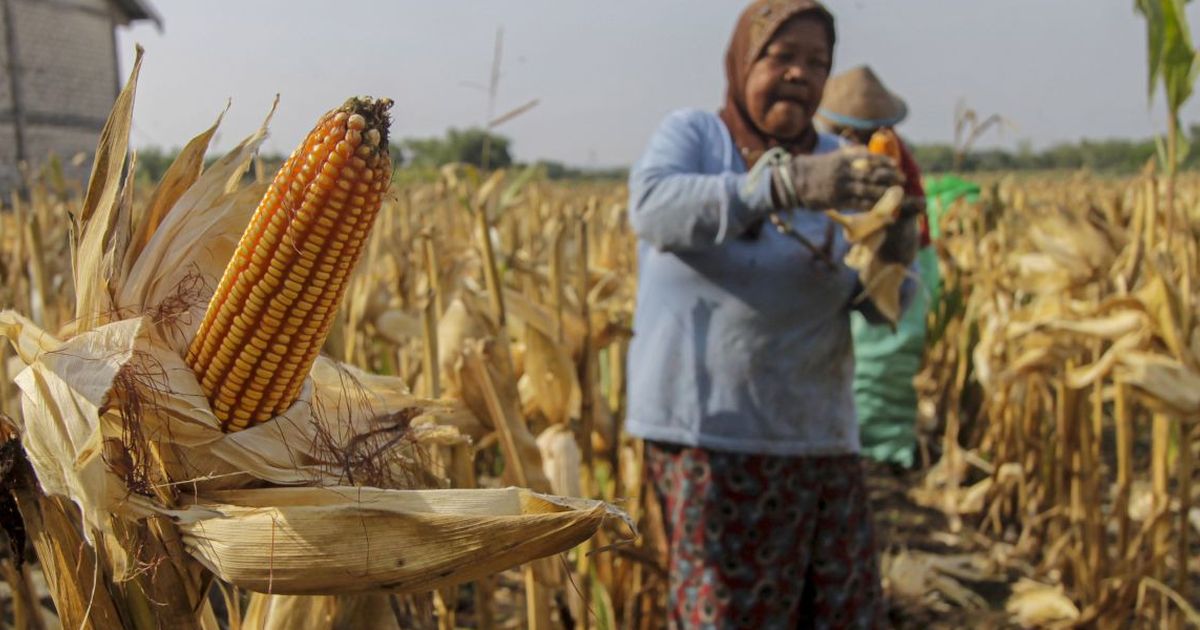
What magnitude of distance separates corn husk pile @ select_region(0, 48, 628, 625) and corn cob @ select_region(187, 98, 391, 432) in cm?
3

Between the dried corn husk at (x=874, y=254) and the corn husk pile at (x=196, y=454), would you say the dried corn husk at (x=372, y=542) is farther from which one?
the dried corn husk at (x=874, y=254)

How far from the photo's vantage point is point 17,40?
15.2m

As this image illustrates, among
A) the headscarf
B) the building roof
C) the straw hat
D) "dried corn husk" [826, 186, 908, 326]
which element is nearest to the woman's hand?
"dried corn husk" [826, 186, 908, 326]

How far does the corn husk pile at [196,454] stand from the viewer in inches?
27.5

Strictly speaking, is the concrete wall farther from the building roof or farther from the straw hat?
the straw hat

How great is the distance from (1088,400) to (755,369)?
1545 millimetres

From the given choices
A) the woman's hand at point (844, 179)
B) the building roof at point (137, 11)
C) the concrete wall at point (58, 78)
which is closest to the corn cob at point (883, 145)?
the woman's hand at point (844, 179)

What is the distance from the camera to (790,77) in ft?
6.16

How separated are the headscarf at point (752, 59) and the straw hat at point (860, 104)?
5.55 feet

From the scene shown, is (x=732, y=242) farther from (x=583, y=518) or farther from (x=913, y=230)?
(x=583, y=518)

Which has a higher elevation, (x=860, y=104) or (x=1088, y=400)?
(x=860, y=104)

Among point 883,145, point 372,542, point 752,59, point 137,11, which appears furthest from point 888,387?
point 137,11

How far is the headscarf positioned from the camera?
1.87m

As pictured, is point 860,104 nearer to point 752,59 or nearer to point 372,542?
point 752,59
